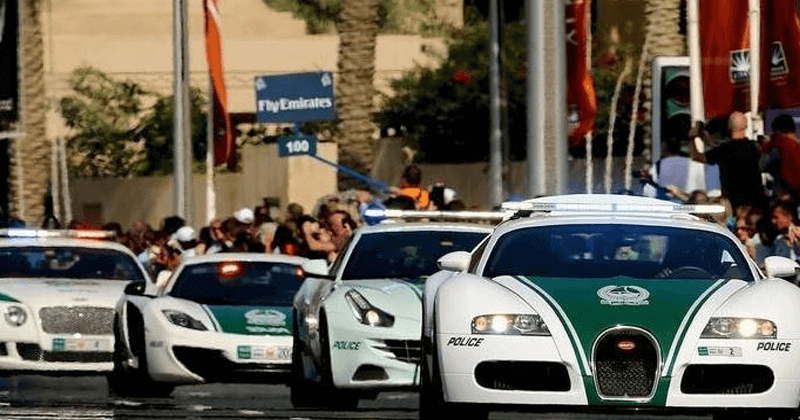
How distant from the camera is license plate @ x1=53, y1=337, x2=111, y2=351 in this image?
2370 centimetres

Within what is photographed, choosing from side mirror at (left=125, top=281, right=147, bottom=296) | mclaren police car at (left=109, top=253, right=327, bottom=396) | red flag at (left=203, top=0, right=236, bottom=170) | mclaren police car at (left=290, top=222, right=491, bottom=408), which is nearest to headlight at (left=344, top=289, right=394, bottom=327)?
mclaren police car at (left=290, top=222, right=491, bottom=408)

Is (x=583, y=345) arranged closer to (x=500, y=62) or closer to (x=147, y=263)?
(x=147, y=263)

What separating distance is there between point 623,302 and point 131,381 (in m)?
9.07

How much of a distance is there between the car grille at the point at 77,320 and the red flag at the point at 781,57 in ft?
22.2

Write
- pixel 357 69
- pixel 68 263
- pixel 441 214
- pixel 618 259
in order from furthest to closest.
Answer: pixel 357 69 → pixel 68 263 → pixel 441 214 → pixel 618 259

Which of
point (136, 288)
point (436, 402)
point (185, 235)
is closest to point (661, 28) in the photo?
point (185, 235)

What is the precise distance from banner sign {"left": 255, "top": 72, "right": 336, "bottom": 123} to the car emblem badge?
24304mm

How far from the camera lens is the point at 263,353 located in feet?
69.4

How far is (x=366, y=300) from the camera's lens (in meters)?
18.3

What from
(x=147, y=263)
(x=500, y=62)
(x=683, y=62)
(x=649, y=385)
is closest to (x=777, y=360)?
(x=649, y=385)

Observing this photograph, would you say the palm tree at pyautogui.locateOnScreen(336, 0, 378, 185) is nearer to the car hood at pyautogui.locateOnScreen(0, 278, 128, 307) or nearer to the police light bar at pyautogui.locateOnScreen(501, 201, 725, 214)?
the car hood at pyautogui.locateOnScreen(0, 278, 128, 307)

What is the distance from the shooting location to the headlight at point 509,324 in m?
14.1

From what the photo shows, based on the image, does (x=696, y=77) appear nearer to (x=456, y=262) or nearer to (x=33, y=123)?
(x=456, y=262)

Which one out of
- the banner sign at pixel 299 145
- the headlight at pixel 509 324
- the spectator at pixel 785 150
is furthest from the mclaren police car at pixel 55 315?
the banner sign at pixel 299 145
